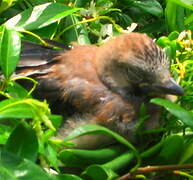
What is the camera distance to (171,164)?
2090 millimetres

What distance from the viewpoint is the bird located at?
2.34 m

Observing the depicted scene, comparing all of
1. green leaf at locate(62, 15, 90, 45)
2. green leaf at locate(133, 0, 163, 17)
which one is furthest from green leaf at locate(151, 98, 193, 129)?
green leaf at locate(133, 0, 163, 17)

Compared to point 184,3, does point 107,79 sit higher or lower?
lower

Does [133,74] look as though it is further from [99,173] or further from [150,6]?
[99,173]

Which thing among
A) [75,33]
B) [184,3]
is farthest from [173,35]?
[75,33]

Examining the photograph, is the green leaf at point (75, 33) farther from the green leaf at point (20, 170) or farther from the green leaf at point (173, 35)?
the green leaf at point (20, 170)

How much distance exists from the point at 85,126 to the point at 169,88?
21.5 inches

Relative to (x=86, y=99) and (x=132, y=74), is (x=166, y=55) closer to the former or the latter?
(x=132, y=74)

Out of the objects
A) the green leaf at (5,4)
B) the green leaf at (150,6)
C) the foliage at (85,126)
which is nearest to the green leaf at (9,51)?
the foliage at (85,126)

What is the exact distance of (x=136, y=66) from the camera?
2473 mm

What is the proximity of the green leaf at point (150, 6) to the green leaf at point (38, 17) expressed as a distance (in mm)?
479

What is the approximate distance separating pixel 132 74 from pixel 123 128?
0.28m

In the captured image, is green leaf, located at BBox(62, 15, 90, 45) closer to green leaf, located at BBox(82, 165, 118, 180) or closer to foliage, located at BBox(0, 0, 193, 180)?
foliage, located at BBox(0, 0, 193, 180)

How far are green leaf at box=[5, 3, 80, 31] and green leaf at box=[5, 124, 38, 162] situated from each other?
2.44ft
